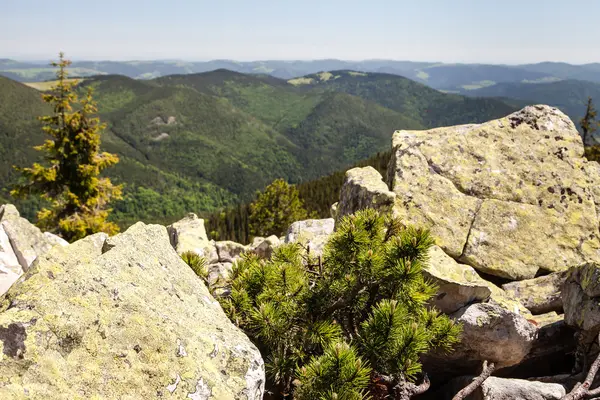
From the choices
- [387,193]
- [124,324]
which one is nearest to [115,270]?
[124,324]

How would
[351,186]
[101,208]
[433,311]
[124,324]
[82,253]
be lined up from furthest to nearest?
[101,208], [351,186], [82,253], [433,311], [124,324]

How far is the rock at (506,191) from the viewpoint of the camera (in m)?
10.3

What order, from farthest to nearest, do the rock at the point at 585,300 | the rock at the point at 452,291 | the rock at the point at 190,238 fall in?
the rock at the point at 190,238 < the rock at the point at 452,291 < the rock at the point at 585,300

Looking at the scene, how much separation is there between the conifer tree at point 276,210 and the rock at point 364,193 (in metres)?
40.4

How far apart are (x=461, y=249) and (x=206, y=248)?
8733 mm

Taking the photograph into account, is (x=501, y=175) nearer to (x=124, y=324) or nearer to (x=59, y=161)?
(x=124, y=324)

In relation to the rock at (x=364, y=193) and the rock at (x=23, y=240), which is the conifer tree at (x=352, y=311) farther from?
the rock at (x=23, y=240)

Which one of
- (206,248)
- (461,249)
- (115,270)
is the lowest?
(206,248)

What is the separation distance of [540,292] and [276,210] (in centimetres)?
4551

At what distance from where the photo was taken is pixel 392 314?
4.91 metres

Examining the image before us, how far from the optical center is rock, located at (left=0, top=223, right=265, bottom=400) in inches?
144

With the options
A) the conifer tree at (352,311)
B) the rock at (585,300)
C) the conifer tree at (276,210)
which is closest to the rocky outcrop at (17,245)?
the conifer tree at (352,311)

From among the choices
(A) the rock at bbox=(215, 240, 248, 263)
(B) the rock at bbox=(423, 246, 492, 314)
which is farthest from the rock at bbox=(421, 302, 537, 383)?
(A) the rock at bbox=(215, 240, 248, 263)

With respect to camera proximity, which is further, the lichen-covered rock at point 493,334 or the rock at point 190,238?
the rock at point 190,238
